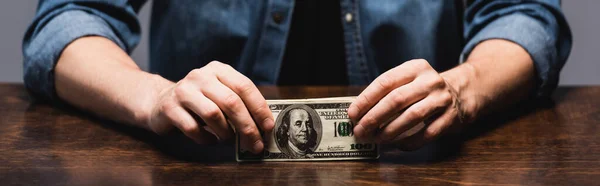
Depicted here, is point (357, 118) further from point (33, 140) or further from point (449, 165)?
point (33, 140)

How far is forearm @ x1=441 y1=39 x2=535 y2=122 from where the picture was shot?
110 cm

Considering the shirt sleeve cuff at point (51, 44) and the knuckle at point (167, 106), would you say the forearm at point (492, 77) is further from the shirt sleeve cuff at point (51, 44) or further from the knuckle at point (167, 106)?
the shirt sleeve cuff at point (51, 44)

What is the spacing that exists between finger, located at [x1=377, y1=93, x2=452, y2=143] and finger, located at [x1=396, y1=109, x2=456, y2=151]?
21 millimetres

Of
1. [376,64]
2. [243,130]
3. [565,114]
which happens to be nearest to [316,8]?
[376,64]

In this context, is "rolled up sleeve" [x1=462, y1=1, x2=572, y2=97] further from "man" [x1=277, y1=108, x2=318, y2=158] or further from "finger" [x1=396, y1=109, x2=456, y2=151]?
"man" [x1=277, y1=108, x2=318, y2=158]

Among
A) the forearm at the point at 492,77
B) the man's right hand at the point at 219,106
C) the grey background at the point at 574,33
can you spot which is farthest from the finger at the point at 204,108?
the grey background at the point at 574,33

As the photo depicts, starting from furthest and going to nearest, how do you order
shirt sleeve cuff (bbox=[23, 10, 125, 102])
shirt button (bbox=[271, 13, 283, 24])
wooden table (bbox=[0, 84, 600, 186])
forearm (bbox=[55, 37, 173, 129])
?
shirt button (bbox=[271, 13, 283, 24]) < shirt sleeve cuff (bbox=[23, 10, 125, 102]) < forearm (bbox=[55, 37, 173, 129]) < wooden table (bbox=[0, 84, 600, 186])

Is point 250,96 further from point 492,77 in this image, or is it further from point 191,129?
point 492,77

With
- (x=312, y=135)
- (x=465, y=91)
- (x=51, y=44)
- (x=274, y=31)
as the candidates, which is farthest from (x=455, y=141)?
(x=51, y=44)

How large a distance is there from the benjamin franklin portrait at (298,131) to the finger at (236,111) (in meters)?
0.04

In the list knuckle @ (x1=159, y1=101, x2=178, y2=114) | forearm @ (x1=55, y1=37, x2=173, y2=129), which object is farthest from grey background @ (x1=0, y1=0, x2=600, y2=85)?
knuckle @ (x1=159, y1=101, x2=178, y2=114)

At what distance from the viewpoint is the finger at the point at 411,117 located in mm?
943

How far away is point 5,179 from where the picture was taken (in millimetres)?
870

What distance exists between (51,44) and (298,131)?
20.6 inches
